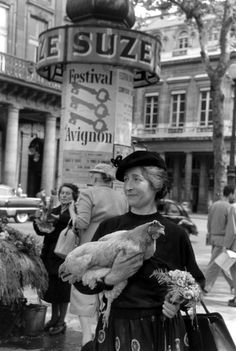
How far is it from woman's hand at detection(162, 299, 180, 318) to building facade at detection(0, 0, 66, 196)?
2339 centimetres

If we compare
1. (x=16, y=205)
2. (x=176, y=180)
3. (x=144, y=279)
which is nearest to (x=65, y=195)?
(x=144, y=279)

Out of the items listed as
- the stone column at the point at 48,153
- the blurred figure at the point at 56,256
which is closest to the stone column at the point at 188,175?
the stone column at the point at 48,153

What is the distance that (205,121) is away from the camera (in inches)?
1638

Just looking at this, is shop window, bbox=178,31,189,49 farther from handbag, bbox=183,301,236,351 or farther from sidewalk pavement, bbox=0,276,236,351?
handbag, bbox=183,301,236,351

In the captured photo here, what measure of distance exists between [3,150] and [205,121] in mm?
19299

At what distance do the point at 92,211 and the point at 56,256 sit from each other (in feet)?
3.26

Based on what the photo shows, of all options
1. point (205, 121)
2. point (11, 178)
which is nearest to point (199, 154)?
point (205, 121)

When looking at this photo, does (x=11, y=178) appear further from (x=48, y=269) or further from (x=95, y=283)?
(x=95, y=283)

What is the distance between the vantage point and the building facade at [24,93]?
→ 1010 inches

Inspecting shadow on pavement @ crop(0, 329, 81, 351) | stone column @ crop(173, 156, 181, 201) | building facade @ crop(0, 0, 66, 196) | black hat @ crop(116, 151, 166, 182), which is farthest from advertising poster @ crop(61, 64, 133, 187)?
stone column @ crop(173, 156, 181, 201)

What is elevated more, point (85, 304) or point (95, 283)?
point (95, 283)

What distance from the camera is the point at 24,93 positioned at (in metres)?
26.2

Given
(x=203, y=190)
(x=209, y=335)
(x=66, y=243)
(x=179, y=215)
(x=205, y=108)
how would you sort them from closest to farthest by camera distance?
(x=209, y=335) < (x=66, y=243) < (x=179, y=215) < (x=205, y=108) < (x=203, y=190)

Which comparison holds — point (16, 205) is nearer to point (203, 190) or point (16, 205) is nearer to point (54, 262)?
point (54, 262)
